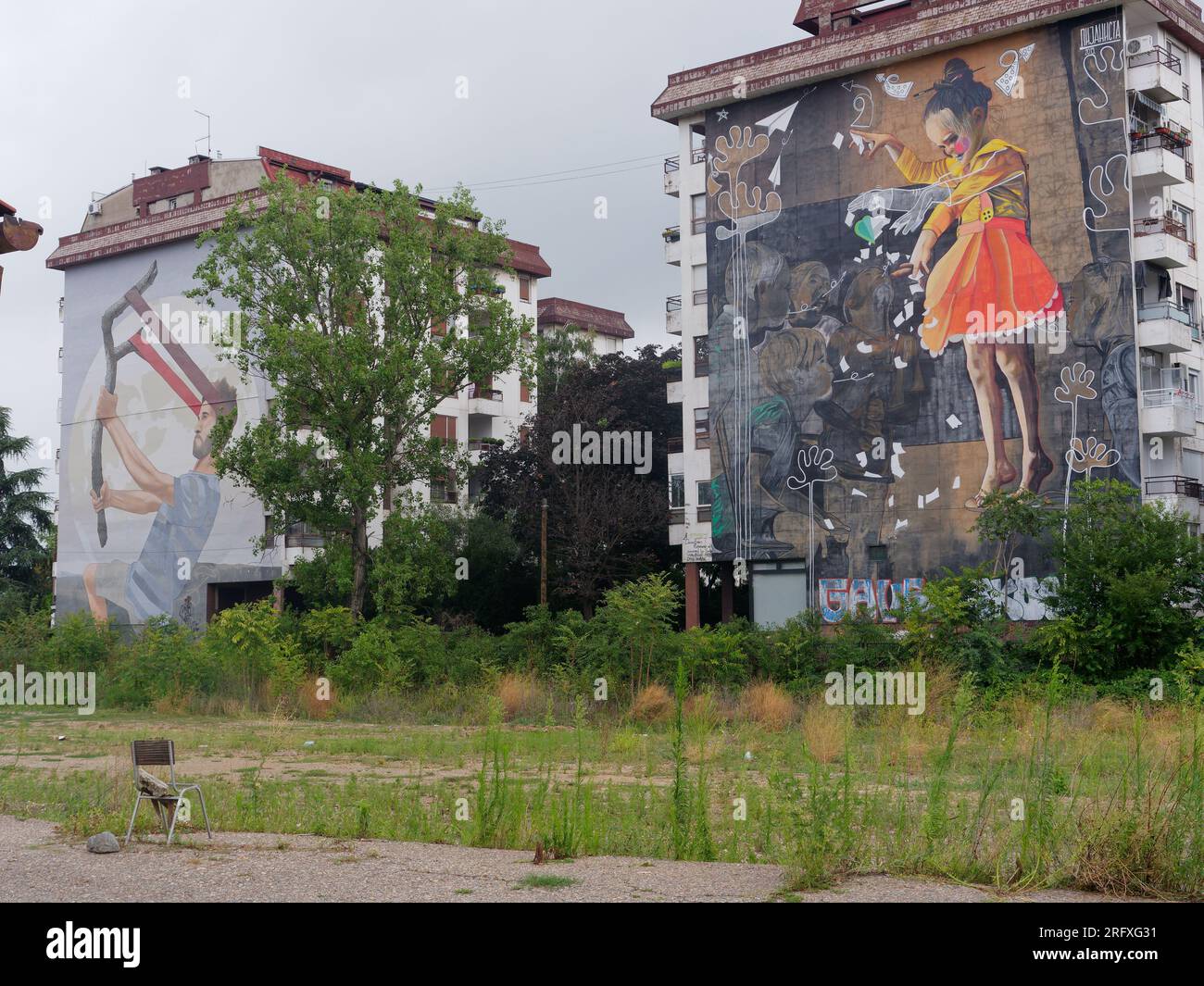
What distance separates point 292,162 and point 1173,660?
50.0m

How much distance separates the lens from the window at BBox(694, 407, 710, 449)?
51.7 metres

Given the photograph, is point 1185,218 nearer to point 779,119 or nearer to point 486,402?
point 779,119

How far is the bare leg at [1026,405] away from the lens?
42.7 meters

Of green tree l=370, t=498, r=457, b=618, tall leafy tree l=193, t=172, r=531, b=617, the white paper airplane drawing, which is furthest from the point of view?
the white paper airplane drawing

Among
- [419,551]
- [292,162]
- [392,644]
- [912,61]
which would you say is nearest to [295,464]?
[419,551]

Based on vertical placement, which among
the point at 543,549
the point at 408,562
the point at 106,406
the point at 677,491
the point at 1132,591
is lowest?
the point at 1132,591

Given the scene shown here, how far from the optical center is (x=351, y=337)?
38.5 metres

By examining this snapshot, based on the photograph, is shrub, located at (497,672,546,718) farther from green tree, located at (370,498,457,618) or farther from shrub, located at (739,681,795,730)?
green tree, located at (370,498,457,618)

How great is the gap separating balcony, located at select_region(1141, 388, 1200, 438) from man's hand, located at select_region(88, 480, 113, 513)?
156 ft

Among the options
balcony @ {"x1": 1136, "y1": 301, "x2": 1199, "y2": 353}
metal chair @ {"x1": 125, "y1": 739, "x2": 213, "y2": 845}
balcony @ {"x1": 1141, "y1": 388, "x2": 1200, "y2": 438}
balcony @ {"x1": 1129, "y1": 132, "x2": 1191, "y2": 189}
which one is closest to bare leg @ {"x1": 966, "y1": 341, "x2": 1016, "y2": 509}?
balcony @ {"x1": 1141, "y1": 388, "x2": 1200, "y2": 438}

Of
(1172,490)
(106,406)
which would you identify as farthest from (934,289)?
(106,406)

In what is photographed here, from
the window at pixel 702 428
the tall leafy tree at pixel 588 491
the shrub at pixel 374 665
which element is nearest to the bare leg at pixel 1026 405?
the window at pixel 702 428

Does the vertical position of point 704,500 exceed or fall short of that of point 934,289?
it falls short

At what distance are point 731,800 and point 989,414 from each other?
31002 mm
